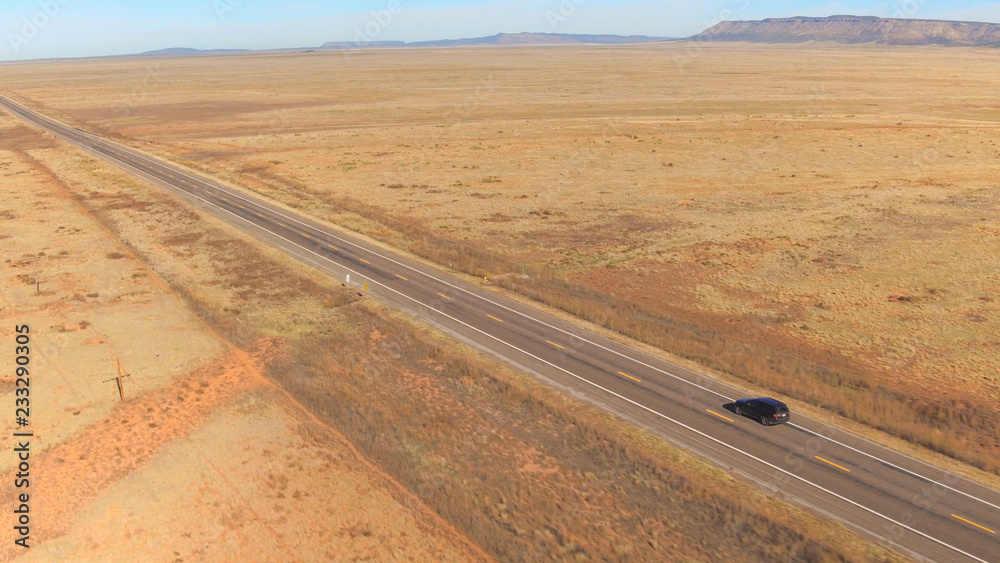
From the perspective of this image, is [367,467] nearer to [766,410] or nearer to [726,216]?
[766,410]

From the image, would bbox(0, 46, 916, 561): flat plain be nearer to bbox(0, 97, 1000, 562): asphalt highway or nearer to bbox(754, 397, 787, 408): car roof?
bbox(0, 97, 1000, 562): asphalt highway

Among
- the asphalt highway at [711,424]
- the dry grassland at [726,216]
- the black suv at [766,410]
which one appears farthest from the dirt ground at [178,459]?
the dry grassland at [726,216]

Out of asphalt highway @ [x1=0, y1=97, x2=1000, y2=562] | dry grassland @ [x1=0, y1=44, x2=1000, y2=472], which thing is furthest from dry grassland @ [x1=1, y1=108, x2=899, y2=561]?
dry grassland @ [x1=0, y1=44, x2=1000, y2=472]

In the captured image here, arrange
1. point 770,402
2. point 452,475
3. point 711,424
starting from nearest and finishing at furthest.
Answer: point 452,475
point 770,402
point 711,424

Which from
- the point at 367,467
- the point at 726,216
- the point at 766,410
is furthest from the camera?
the point at 726,216

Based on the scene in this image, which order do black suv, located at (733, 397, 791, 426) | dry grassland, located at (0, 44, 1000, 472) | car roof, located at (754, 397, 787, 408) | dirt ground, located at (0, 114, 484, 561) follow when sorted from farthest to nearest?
dry grassland, located at (0, 44, 1000, 472) → car roof, located at (754, 397, 787, 408) → black suv, located at (733, 397, 791, 426) → dirt ground, located at (0, 114, 484, 561)

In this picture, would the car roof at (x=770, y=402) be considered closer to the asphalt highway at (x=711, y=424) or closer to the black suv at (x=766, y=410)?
the black suv at (x=766, y=410)

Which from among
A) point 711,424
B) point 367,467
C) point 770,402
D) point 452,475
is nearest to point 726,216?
point 770,402

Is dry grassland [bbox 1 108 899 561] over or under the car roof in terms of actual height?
under
